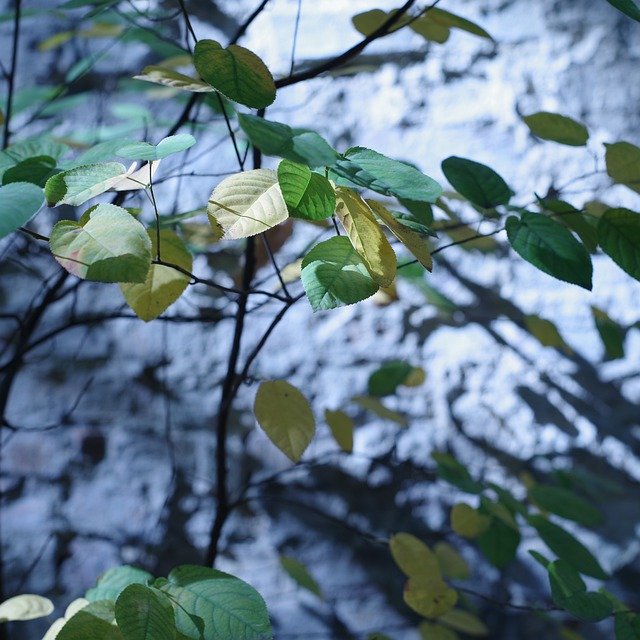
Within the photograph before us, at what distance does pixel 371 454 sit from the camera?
1070 mm

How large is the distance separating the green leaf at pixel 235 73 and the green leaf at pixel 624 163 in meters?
0.31

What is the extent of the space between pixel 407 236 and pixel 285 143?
123 mm

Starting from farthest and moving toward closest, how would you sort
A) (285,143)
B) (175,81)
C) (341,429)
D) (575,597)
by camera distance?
(341,429) < (575,597) < (175,81) < (285,143)

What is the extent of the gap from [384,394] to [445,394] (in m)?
0.21

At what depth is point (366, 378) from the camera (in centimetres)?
108

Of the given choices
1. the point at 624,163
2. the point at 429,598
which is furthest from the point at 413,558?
the point at 624,163

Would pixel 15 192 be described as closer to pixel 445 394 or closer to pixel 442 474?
pixel 442 474

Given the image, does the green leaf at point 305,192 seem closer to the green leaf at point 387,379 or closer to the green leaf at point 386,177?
the green leaf at point 386,177

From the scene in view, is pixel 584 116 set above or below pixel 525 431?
above

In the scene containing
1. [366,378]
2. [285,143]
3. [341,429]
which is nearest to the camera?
[285,143]

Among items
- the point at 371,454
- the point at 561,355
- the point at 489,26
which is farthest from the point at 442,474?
the point at 489,26

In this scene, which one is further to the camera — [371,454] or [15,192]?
[371,454]

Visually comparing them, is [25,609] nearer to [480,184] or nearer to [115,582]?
[115,582]

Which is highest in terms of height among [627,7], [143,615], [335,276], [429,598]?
[627,7]
